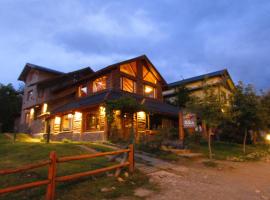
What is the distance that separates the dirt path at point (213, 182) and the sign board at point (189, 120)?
357 centimetres

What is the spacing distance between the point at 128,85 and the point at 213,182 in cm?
1526

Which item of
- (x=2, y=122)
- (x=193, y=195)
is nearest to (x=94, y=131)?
(x=193, y=195)

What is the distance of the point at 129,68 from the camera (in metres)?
24.1

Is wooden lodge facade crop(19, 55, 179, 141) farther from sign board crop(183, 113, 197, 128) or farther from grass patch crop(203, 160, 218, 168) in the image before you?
grass patch crop(203, 160, 218, 168)

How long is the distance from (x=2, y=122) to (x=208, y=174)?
33797 millimetres

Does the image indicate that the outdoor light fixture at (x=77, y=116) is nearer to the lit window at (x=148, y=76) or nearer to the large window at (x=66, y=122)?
the large window at (x=66, y=122)

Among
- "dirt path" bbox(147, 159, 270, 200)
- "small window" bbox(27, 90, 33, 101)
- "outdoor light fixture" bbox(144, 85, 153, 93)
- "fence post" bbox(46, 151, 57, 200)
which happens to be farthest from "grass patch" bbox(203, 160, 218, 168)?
"small window" bbox(27, 90, 33, 101)

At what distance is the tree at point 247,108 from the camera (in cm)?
1702

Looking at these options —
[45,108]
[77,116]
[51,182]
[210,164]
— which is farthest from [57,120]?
[51,182]

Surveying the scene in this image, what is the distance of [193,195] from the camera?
777cm

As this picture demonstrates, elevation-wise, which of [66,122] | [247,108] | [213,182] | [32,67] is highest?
[32,67]

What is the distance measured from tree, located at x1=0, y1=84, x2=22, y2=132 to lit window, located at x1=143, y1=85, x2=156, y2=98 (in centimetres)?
2191

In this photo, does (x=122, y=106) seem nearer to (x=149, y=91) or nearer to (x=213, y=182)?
(x=213, y=182)

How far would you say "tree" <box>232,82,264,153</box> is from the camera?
1702 cm
